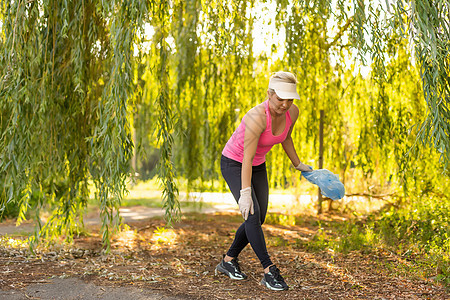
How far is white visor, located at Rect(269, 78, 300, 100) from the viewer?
307cm

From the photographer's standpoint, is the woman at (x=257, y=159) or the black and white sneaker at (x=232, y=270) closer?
the woman at (x=257, y=159)

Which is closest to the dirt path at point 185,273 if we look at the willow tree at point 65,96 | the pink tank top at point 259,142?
the willow tree at point 65,96

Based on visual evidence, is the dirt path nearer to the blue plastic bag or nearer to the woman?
the woman

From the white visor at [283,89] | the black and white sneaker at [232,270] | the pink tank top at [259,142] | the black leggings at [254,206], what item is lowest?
the black and white sneaker at [232,270]

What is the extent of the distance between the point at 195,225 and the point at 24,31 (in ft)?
12.7

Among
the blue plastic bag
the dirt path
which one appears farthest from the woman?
the blue plastic bag

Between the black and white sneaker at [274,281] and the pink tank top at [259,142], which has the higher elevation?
the pink tank top at [259,142]

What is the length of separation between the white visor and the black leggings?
2.15 feet

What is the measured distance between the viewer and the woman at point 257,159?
3156 mm

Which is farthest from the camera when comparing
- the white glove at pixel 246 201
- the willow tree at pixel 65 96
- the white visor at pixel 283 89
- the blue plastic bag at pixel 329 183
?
the blue plastic bag at pixel 329 183

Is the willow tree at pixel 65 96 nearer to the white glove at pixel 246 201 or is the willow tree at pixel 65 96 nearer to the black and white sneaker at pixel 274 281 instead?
the white glove at pixel 246 201

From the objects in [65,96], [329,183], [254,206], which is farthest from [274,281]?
[65,96]

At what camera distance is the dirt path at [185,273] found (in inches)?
128

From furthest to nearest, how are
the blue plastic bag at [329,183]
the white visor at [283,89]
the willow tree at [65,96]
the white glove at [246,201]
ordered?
the blue plastic bag at [329,183]
the willow tree at [65,96]
the white glove at [246,201]
the white visor at [283,89]
